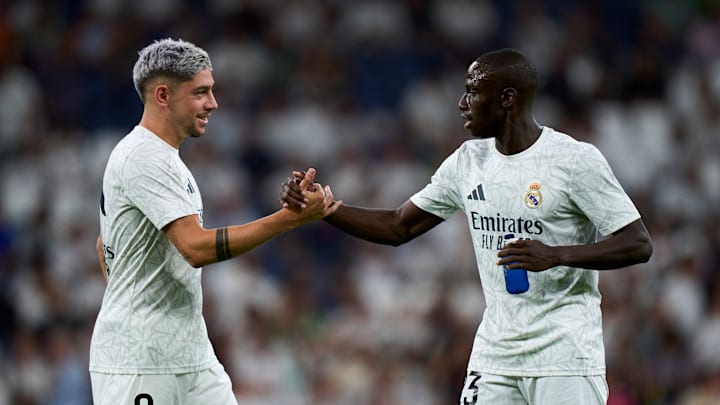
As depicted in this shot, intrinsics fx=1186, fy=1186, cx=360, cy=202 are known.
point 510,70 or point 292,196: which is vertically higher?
point 510,70

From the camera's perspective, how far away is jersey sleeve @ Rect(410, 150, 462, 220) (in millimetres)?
6574

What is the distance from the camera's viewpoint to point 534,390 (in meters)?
6.04

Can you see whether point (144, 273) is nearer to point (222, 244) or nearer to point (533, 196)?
point (222, 244)

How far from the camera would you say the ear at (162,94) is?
6.18m

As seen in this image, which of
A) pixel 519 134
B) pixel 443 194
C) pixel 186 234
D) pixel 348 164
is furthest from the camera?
pixel 348 164

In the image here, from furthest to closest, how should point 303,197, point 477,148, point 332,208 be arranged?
point 332,208, point 477,148, point 303,197

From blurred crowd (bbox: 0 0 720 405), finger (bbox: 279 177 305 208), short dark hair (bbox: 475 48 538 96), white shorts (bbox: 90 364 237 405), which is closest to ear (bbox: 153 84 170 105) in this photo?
finger (bbox: 279 177 305 208)

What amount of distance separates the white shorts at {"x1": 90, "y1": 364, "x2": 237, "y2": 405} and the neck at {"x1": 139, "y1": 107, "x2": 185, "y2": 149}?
1.22 m

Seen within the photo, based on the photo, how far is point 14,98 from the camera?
14750 millimetres

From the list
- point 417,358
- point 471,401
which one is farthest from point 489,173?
point 417,358

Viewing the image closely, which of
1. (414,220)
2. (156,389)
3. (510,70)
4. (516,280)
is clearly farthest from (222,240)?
(510,70)

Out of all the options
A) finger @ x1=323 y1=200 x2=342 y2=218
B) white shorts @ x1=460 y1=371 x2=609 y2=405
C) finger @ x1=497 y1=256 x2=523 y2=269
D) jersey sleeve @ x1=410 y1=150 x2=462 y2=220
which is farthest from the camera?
finger @ x1=323 y1=200 x2=342 y2=218

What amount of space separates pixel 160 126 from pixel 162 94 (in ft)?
0.55

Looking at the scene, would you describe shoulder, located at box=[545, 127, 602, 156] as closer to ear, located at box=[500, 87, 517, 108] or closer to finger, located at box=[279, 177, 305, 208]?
ear, located at box=[500, 87, 517, 108]
